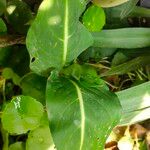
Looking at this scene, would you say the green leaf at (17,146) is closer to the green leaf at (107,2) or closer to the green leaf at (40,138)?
the green leaf at (40,138)

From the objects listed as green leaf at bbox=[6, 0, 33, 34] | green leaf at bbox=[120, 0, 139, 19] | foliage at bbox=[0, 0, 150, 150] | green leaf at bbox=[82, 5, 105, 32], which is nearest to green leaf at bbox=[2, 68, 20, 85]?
foliage at bbox=[0, 0, 150, 150]

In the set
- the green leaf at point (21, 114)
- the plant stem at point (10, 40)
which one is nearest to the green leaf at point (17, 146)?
the green leaf at point (21, 114)

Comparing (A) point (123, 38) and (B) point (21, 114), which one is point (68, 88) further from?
(A) point (123, 38)

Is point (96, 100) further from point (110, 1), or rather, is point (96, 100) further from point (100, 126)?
point (110, 1)

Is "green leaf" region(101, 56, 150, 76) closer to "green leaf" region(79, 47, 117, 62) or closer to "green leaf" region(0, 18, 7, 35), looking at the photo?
"green leaf" region(79, 47, 117, 62)

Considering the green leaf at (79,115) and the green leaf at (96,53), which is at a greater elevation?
the green leaf at (96,53)

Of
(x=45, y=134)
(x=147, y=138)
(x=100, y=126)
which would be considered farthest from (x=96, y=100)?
(x=147, y=138)
